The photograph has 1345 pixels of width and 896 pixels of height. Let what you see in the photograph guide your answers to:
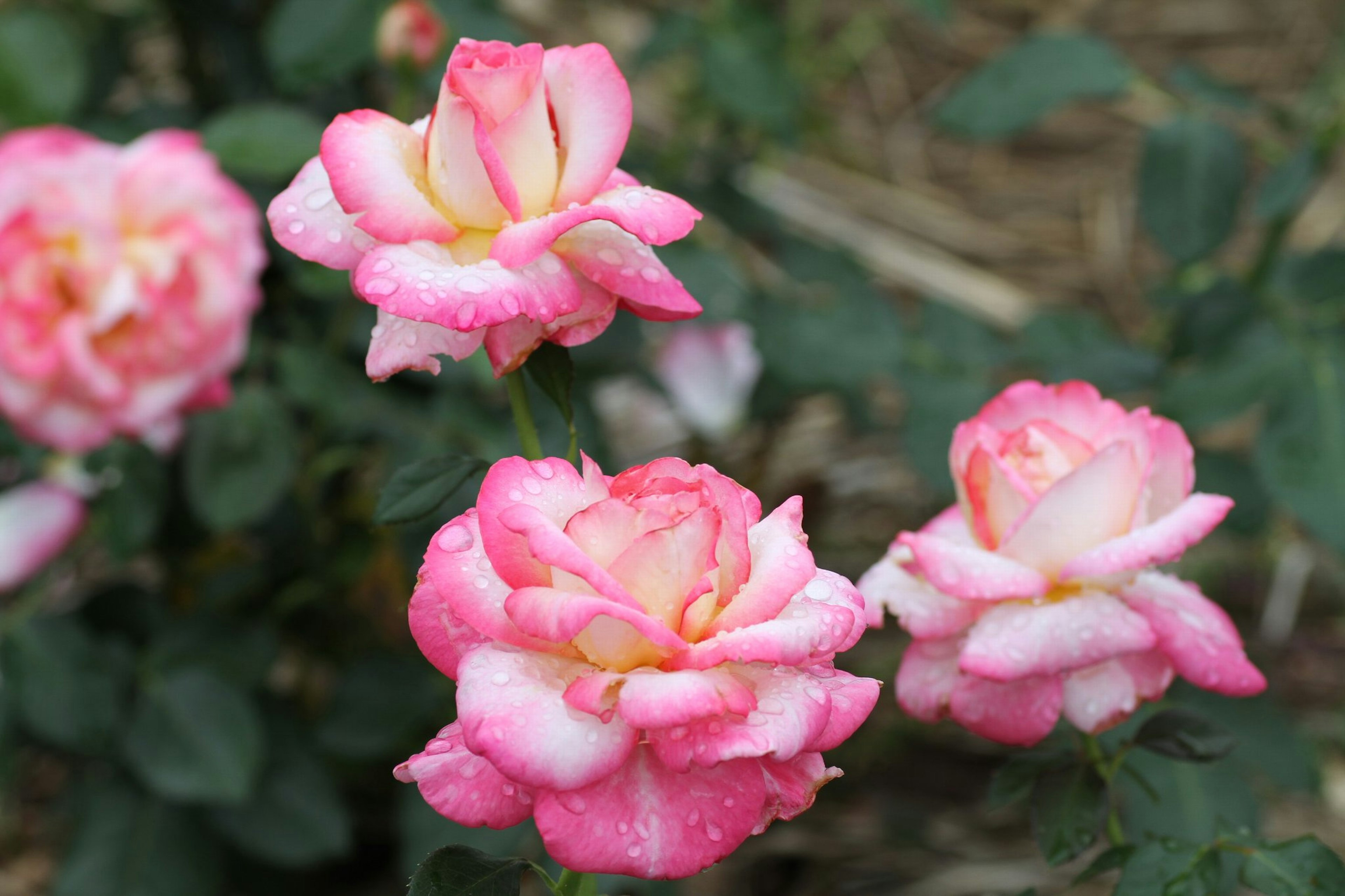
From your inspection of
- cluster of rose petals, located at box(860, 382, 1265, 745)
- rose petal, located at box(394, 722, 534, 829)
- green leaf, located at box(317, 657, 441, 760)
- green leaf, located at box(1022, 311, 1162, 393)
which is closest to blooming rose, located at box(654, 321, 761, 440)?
green leaf, located at box(1022, 311, 1162, 393)

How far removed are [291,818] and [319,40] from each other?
1.88 ft

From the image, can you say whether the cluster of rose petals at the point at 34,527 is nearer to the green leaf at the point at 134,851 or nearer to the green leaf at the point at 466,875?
the green leaf at the point at 134,851

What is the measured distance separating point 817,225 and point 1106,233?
524mm

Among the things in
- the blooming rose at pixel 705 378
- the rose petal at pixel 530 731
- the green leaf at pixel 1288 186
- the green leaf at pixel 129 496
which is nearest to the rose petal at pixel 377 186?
the rose petal at pixel 530 731

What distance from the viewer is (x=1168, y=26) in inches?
69.4

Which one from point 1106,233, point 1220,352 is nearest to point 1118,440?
point 1220,352

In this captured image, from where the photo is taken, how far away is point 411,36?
0.73 meters

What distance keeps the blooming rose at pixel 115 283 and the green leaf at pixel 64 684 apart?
0.54ft

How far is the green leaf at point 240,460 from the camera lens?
75 cm

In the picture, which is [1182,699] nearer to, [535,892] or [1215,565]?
[535,892]

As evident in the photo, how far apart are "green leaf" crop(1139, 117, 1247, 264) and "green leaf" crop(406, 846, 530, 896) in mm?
704

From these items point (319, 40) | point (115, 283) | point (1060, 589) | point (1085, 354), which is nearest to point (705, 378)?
point (1085, 354)

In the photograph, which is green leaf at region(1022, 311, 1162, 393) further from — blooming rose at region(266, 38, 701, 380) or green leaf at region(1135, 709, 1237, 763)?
blooming rose at region(266, 38, 701, 380)

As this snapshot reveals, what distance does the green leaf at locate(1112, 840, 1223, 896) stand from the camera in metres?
0.34
